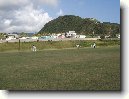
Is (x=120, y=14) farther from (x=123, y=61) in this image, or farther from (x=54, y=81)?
(x=54, y=81)

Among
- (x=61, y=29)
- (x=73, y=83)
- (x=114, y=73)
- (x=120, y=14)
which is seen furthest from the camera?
(x=61, y=29)

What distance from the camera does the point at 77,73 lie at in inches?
487

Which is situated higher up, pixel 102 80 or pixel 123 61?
pixel 123 61

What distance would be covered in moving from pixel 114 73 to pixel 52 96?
10.9 feet

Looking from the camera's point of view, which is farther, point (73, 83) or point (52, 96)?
point (73, 83)

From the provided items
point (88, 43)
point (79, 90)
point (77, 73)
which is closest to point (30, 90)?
point (79, 90)

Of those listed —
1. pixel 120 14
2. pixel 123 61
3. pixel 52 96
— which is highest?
pixel 120 14

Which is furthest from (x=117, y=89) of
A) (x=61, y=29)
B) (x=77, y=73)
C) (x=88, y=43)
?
(x=88, y=43)

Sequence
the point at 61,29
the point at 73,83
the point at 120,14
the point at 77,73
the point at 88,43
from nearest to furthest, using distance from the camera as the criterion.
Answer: the point at 120,14 < the point at 73,83 < the point at 77,73 < the point at 61,29 < the point at 88,43

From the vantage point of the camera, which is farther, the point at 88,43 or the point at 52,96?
the point at 88,43

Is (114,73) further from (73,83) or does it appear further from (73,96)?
(73,96)

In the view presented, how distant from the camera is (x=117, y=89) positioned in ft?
30.0

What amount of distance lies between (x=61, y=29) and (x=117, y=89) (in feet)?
45.4

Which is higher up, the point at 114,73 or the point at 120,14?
the point at 120,14
